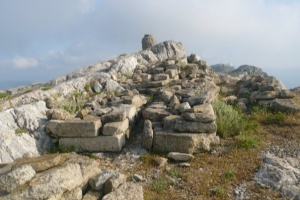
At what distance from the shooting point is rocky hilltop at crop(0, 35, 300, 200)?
587cm

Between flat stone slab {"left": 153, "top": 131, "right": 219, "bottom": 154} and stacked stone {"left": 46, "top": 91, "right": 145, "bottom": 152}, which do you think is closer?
flat stone slab {"left": 153, "top": 131, "right": 219, "bottom": 154}

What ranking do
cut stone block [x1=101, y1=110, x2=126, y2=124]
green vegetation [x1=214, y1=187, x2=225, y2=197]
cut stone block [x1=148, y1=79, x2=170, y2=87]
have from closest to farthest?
green vegetation [x1=214, y1=187, x2=225, y2=197], cut stone block [x1=101, y1=110, x2=126, y2=124], cut stone block [x1=148, y1=79, x2=170, y2=87]

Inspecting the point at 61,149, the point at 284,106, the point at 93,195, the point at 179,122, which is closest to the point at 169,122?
the point at 179,122

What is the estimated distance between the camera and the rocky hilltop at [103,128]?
5.87m

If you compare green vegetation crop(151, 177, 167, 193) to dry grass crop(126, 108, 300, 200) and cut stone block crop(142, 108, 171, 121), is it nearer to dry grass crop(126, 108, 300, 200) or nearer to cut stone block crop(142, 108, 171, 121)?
dry grass crop(126, 108, 300, 200)

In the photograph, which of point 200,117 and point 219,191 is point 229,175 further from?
point 200,117

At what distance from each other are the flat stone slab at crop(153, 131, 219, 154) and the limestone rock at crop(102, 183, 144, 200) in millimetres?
3091

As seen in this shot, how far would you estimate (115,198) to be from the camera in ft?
19.4

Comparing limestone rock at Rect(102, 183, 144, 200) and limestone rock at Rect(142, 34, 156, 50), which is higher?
limestone rock at Rect(142, 34, 156, 50)

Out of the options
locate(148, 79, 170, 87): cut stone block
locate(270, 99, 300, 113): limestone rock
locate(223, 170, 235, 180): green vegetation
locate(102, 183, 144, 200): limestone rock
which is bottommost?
locate(223, 170, 235, 180): green vegetation

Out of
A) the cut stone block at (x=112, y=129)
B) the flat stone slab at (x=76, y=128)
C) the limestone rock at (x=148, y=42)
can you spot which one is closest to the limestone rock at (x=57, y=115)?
the flat stone slab at (x=76, y=128)

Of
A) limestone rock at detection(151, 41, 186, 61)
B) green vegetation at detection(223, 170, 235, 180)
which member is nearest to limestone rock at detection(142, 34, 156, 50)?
limestone rock at detection(151, 41, 186, 61)

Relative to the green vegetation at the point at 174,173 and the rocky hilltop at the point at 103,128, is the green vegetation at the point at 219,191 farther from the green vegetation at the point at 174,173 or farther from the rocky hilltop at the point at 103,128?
the rocky hilltop at the point at 103,128

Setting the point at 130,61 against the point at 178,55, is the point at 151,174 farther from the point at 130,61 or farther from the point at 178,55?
the point at 178,55
